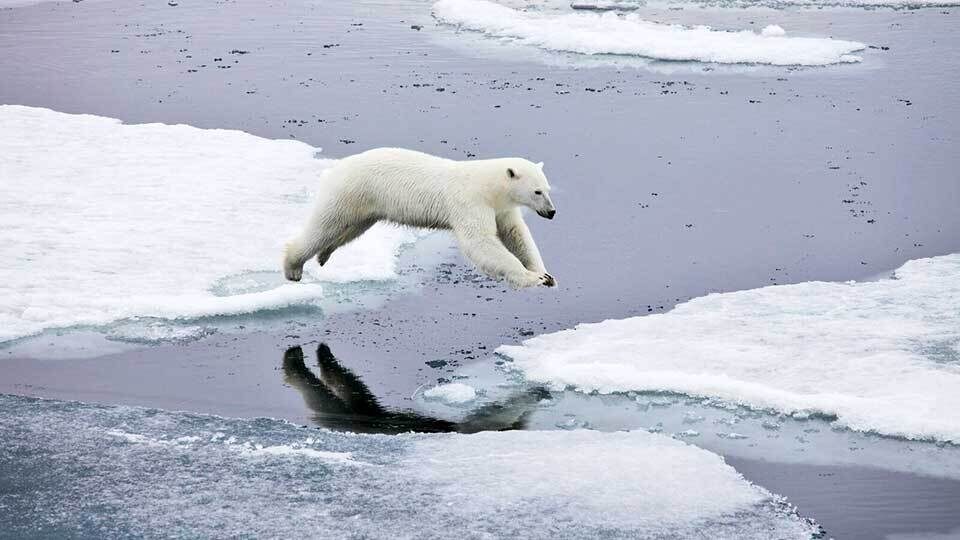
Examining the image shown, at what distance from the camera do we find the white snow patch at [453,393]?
6570 millimetres

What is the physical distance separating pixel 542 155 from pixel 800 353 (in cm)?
475

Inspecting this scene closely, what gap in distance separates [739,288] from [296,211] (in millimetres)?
3464

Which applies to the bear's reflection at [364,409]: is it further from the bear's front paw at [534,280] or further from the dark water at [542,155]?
the bear's front paw at [534,280]

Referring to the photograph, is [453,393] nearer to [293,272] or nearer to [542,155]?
[293,272]

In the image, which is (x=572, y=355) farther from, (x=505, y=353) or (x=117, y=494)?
(x=117, y=494)

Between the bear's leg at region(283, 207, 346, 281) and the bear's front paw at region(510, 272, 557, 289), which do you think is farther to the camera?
the bear's leg at region(283, 207, 346, 281)

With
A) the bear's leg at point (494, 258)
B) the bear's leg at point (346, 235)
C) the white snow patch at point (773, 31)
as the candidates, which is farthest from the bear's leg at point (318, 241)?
the white snow patch at point (773, 31)

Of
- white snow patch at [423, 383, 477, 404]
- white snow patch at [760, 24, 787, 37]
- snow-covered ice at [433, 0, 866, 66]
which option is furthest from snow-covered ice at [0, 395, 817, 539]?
white snow patch at [760, 24, 787, 37]

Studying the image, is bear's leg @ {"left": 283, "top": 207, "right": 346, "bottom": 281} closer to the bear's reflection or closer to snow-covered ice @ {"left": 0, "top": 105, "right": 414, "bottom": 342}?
snow-covered ice @ {"left": 0, "top": 105, "right": 414, "bottom": 342}

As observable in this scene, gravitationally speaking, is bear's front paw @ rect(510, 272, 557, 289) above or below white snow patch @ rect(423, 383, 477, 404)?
above

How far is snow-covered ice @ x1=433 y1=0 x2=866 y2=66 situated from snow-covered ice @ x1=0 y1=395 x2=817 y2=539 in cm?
984

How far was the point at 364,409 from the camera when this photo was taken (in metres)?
6.47

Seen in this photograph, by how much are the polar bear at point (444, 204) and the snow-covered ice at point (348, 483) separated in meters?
1.56

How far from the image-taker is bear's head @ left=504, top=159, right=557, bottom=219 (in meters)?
7.27
